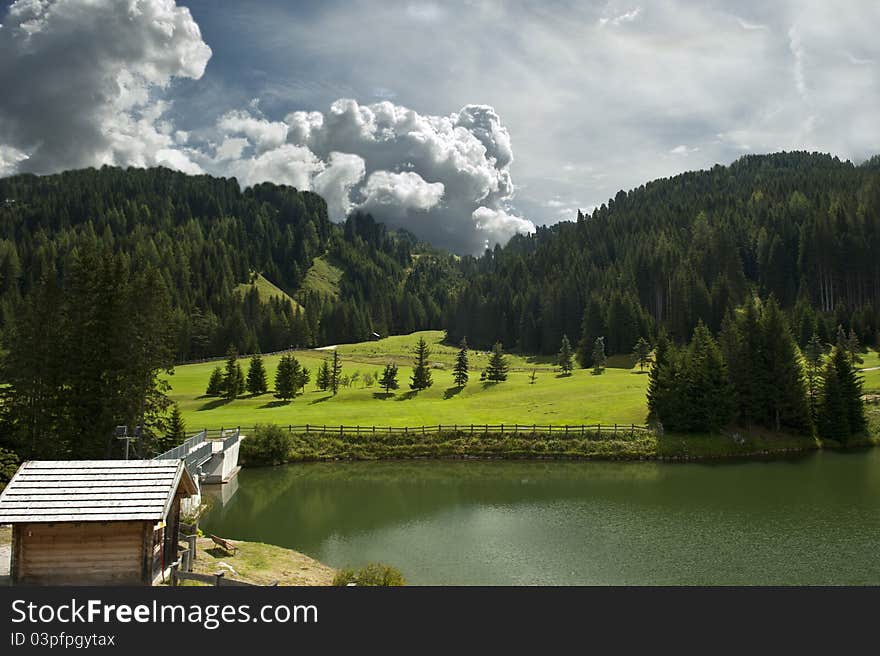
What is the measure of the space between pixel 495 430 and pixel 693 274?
7826cm

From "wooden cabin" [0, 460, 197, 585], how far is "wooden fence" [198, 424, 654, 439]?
36938mm

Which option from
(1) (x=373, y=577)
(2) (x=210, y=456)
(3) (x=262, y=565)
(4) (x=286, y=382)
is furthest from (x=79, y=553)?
(4) (x=286, y=382)

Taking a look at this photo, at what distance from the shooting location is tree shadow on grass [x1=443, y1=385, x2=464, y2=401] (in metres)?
81.0

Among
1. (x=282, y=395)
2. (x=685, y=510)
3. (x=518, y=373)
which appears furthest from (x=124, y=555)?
(x=518, y=373)

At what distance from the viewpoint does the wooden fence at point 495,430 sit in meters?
58.2

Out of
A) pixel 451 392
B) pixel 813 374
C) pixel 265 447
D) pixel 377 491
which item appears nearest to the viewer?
pixel 377 491

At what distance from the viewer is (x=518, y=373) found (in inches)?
3895

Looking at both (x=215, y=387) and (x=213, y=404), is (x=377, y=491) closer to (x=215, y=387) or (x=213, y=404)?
(x=213, y=404)

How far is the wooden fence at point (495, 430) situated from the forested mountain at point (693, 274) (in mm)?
48095

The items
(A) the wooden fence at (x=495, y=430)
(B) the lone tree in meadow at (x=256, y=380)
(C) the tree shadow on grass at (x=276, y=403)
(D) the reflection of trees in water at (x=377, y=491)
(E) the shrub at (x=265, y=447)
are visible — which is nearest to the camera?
(D) the reflection of trees in water at (x=377, y=491)

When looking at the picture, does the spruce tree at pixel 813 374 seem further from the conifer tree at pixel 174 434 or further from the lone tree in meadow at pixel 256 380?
the lone tree in meadow at pixel 256 380

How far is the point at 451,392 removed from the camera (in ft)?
272

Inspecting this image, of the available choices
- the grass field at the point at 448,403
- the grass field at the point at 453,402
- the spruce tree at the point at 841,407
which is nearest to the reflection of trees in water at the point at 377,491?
the grass field at the point at 448,403
